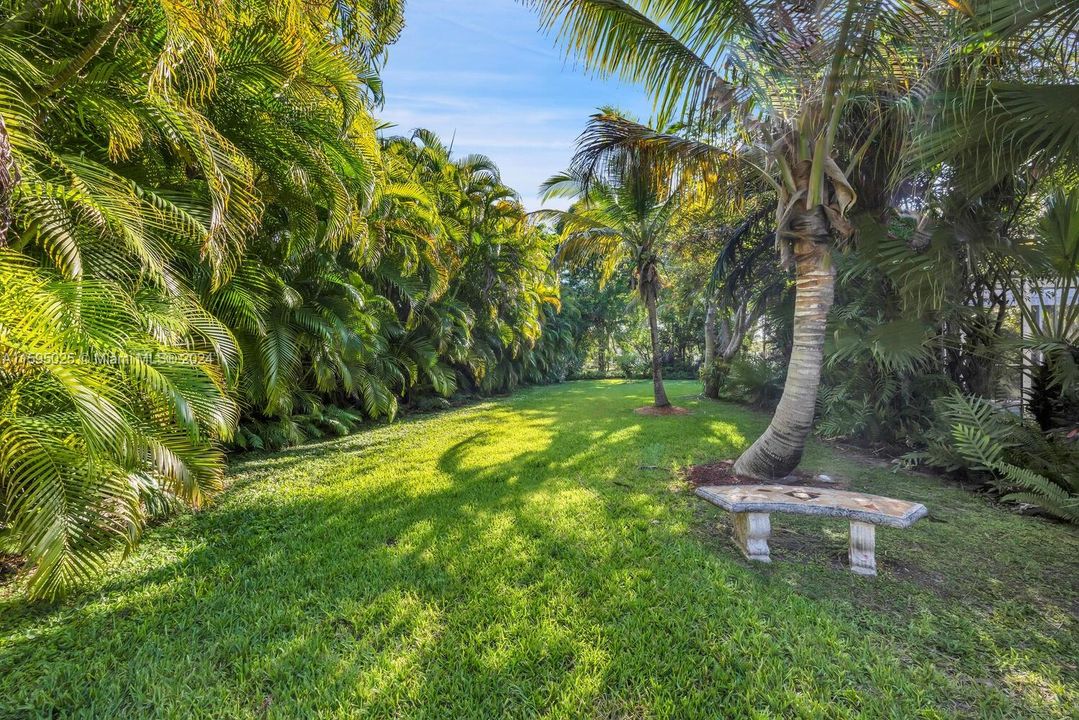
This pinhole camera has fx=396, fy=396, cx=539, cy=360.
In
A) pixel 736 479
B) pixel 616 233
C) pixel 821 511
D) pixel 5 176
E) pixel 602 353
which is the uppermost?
pixel 616 233

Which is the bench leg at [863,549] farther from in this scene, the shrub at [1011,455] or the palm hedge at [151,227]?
the palm hedge at [151,227]

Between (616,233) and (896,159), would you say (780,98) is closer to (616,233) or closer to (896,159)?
(896,159)

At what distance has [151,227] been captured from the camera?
3.56 meters

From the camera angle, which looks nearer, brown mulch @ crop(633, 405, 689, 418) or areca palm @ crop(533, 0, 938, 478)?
areca palm @ crop(533, 0, 938, 478)

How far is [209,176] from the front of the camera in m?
3.12

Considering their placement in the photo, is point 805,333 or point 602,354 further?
point 602,354

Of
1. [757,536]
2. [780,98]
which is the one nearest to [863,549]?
[757,536]

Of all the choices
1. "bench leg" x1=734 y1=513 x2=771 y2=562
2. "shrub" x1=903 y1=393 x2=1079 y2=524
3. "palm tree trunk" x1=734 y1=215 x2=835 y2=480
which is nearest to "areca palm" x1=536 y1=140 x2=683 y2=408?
"palm tree trunk" x1=734 y1=215 x2=835 y2=480

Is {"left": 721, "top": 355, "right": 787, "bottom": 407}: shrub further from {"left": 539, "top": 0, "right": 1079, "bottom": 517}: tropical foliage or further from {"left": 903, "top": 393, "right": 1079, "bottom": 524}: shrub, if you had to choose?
{"left": 903, "top": 393, "right": 1079, "bottom": 524}: shrub

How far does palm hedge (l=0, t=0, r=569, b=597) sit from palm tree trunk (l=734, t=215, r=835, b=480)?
209 inches

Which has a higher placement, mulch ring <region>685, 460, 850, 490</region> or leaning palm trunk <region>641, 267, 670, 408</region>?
leaning palm trunk <region>641, 267, 670, 408</region>

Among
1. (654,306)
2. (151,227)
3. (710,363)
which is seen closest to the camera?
(151,227)

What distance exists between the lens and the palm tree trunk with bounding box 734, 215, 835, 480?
4492 mm

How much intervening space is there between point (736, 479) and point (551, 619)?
3.57 m
